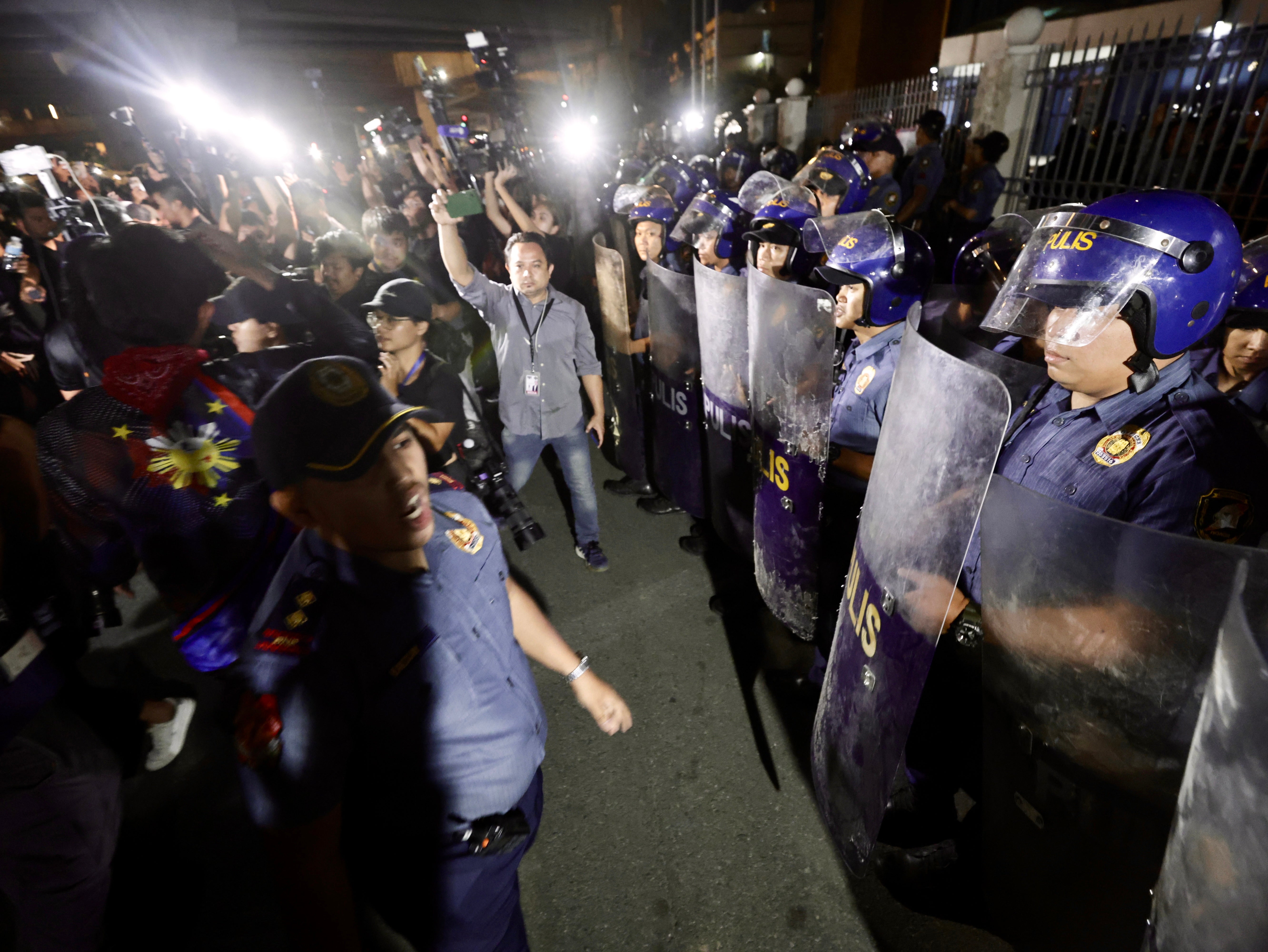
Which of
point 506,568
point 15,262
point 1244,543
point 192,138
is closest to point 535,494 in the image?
point 506,568

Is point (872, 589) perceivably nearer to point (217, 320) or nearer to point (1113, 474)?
point (1113, 474)

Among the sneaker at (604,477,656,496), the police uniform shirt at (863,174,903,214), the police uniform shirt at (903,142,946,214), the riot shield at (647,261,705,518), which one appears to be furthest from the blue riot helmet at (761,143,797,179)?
the riot shield at (647,261,705,518)

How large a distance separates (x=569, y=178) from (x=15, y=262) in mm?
8312

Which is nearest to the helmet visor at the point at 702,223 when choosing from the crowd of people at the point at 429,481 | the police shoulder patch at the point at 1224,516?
the crowd of people at the point at 429,481

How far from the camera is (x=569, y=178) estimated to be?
445 inches

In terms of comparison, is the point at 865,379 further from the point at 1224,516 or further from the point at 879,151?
the point at 879,151

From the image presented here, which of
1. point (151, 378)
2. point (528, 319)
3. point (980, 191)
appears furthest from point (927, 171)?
point (151, 378)

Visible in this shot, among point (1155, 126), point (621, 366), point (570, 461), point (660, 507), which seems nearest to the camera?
point (570, 461)

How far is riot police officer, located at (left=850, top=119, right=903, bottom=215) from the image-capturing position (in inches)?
274

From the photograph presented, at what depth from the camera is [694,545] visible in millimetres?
4305

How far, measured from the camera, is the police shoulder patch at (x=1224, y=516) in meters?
1.46

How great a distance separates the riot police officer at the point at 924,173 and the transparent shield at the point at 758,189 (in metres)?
2.84

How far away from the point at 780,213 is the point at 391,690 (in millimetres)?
4203

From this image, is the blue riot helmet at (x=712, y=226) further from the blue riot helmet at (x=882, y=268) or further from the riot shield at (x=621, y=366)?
the blue riot helmet at (x=882, y=268)
